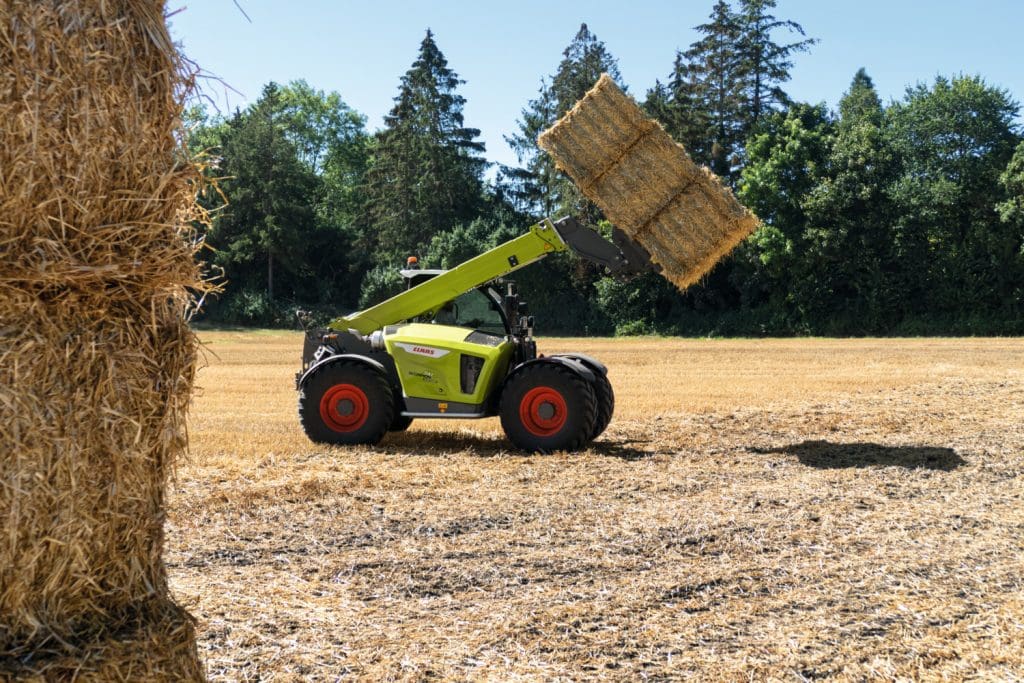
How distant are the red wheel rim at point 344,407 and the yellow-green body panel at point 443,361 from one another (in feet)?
1.58

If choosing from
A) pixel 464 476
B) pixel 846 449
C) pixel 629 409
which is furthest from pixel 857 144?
pixel 464 476

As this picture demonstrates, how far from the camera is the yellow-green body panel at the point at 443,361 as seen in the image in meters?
10.3

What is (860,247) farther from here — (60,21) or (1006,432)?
(60,21)

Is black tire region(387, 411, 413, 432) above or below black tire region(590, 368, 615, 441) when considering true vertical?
below

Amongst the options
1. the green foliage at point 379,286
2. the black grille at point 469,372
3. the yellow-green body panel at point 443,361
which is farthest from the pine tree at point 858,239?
the black grille at point 469,372

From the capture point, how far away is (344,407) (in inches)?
420

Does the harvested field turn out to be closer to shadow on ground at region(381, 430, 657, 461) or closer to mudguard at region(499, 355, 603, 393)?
shadow on ground at region(381, 430, 657, 461)

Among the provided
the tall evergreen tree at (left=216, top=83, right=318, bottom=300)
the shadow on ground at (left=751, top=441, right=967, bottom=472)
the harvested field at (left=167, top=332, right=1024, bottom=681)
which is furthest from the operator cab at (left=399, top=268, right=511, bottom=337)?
the tall evergreen tree at (left=216, top=83, right=318, bottom=300)

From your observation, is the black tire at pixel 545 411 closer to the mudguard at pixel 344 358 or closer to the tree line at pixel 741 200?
the mudguard at pixel 344 358

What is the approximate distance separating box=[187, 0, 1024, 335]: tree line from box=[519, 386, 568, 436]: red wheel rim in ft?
97.3

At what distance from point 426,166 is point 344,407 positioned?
39503mm

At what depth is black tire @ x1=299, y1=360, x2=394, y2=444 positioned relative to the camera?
416 inches

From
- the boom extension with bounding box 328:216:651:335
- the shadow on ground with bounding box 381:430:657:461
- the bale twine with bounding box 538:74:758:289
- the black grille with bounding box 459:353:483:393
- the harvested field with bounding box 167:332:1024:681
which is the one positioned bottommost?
the harvested field with bounding box 167:332:1024:681

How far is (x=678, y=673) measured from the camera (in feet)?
14.3
